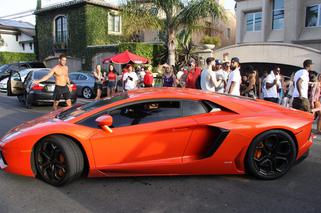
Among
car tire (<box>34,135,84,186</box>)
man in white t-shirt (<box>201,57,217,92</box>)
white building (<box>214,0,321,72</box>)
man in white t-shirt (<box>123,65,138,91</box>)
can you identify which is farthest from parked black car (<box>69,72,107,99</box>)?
car tire (<box>34,135,84,186</box>)

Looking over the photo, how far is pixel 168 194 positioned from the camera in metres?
3.70

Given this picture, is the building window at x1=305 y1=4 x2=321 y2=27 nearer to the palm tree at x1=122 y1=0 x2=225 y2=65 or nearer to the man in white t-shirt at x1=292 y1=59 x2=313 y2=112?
the palm tree at x1=122 y1=0 x2=225 y2=65

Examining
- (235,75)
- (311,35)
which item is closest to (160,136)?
(235,75)

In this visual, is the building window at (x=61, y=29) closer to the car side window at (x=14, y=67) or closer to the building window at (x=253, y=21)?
the car side window at (x=14, y=67)

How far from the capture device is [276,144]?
13.4 ft

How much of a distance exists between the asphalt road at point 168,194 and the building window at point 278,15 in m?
16.3

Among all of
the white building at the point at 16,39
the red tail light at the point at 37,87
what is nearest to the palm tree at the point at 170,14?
the red tail light at the point at 37,87

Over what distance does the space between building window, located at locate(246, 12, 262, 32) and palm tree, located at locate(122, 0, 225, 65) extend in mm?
5009

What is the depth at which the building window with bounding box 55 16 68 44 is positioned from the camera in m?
27.2

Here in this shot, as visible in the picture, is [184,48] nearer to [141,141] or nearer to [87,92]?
[87,92]

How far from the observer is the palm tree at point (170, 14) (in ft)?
51.4

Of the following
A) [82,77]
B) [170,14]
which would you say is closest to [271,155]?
[82,77]

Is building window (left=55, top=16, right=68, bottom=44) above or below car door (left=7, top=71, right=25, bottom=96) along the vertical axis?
above

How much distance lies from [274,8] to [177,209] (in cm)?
1848
